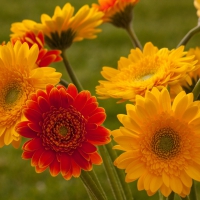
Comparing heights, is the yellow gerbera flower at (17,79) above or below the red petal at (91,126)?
above

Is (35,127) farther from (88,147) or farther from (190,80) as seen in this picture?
(190,80)

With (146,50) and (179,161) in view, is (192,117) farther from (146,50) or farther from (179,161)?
(146,50)

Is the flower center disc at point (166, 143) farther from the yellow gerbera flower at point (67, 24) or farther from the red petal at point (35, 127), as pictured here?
the yellow gerbera flower at point (67, 24)

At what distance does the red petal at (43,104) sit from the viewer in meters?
0.50

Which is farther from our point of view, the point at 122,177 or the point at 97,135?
the point at 122,177

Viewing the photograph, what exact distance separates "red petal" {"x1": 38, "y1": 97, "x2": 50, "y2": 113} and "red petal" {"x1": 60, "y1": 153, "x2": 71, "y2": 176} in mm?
47

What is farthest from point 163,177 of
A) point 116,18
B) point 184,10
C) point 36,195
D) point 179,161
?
point 184,10

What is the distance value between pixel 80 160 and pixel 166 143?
0.09 meters

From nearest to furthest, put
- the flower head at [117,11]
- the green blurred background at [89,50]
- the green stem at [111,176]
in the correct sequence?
the green stem at [111,176]
the flower head at [117,11]
the green blurred background at [89,50]

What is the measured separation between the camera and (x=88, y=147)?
0.51 meters

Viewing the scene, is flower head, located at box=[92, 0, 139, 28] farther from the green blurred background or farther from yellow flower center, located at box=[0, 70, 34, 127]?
the green blurred background

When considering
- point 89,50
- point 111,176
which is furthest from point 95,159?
point 89,50

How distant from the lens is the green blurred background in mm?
1405

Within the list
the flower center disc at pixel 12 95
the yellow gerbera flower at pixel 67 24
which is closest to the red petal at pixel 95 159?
the flower center disc at pixel 12 95
